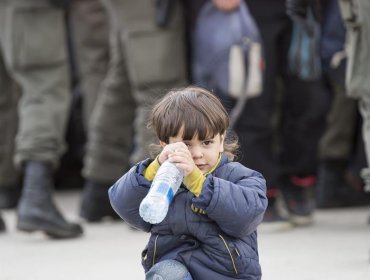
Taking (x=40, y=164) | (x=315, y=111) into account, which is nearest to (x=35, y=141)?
(x=40, y=164)

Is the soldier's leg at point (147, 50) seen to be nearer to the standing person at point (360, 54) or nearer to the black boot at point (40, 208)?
the black boot at point (40, 208)

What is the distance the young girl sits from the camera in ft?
10.7

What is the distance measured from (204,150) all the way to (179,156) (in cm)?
17

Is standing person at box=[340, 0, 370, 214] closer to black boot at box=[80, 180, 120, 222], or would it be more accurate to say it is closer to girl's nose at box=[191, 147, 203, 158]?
girl's nose at box=[191, 147, 203, 158]

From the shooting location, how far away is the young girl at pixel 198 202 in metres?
3.28

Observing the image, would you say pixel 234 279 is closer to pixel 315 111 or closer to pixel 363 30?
pixel 363 30

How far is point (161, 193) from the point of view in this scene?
3.14 m

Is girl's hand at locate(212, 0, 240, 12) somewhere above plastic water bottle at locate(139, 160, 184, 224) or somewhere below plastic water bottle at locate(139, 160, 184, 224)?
above

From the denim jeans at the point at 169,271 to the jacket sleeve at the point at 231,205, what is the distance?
17cm

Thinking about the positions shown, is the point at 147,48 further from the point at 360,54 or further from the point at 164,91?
the point at 360,54

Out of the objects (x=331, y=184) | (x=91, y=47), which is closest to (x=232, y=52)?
(x=331, y=184)

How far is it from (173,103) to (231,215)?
15.5 inches

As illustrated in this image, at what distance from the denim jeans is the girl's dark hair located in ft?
1.18

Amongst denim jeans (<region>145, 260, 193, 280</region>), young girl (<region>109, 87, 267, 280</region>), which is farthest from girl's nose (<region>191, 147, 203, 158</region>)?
denim jeans (<region>145, 260, 193, 280</region>)
